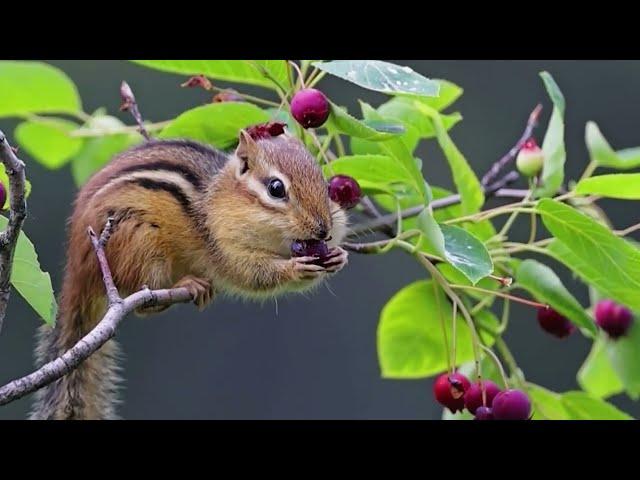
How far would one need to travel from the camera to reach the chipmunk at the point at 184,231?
93.2 inches

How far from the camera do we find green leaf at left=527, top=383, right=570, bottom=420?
7.91 feet

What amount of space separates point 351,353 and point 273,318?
0.63m

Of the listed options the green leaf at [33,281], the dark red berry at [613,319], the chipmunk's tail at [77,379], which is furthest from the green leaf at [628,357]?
the green leaf at [33,281]

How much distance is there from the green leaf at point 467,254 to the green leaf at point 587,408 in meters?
0.64

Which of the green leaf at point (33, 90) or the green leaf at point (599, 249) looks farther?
the green leaf at point (33, 90)

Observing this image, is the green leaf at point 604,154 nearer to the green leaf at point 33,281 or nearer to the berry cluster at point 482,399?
the berry cluster at point 482,399

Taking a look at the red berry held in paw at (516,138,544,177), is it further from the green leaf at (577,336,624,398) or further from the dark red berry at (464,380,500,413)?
the green leaf at (577,336,624,398)

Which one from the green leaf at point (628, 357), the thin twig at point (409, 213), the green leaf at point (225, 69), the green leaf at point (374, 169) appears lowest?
the green leaf at point (628, 357)

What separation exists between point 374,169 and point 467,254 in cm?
30

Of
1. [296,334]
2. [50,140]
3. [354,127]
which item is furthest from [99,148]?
[296,334]

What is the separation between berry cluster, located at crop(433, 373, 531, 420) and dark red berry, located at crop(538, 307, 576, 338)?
0.34 metres

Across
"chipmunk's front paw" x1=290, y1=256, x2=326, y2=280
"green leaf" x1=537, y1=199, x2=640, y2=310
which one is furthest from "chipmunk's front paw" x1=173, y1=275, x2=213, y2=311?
"green leaf" x1=537, y1=199, x2=640, y2=310

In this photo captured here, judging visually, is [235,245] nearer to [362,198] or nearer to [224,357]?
[362,198]

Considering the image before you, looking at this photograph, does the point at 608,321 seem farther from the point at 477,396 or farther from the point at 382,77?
the point at 382,77
